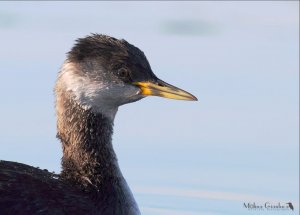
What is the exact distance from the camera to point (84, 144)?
19.4 m

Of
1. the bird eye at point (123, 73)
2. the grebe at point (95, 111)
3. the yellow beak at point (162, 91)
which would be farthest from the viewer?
the yellow beak at point (162, 91)

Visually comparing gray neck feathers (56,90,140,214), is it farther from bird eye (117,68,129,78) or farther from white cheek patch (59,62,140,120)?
bird eye (117,68,129,78)

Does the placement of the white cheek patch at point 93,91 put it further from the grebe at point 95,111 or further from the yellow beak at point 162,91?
the yellow beak at point 162,91

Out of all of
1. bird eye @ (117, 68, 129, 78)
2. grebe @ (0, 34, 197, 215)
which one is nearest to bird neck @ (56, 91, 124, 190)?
grebe @ (0, 34, 197, 215)

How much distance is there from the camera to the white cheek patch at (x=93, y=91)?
19.2 metres

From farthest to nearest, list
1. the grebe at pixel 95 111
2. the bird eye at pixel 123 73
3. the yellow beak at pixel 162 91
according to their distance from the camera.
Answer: the yellow beak at pixel 162 91 < the bird eye at pixel 123 73 < the grebe at pixel 95 111

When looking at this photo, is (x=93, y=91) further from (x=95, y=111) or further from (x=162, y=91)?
(x=162, y=91)

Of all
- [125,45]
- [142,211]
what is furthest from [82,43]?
[142,211]

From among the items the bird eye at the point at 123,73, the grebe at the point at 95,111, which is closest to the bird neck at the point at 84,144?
the grebe at the point at 95,111

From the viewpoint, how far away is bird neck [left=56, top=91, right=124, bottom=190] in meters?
19.2

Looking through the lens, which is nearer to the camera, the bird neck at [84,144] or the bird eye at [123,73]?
the bird neck at [84,144]

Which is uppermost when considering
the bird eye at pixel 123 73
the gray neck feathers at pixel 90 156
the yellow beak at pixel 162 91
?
the bird eye at pixel 123 73

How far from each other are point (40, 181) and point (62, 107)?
878 mm

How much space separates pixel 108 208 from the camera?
19141mm
